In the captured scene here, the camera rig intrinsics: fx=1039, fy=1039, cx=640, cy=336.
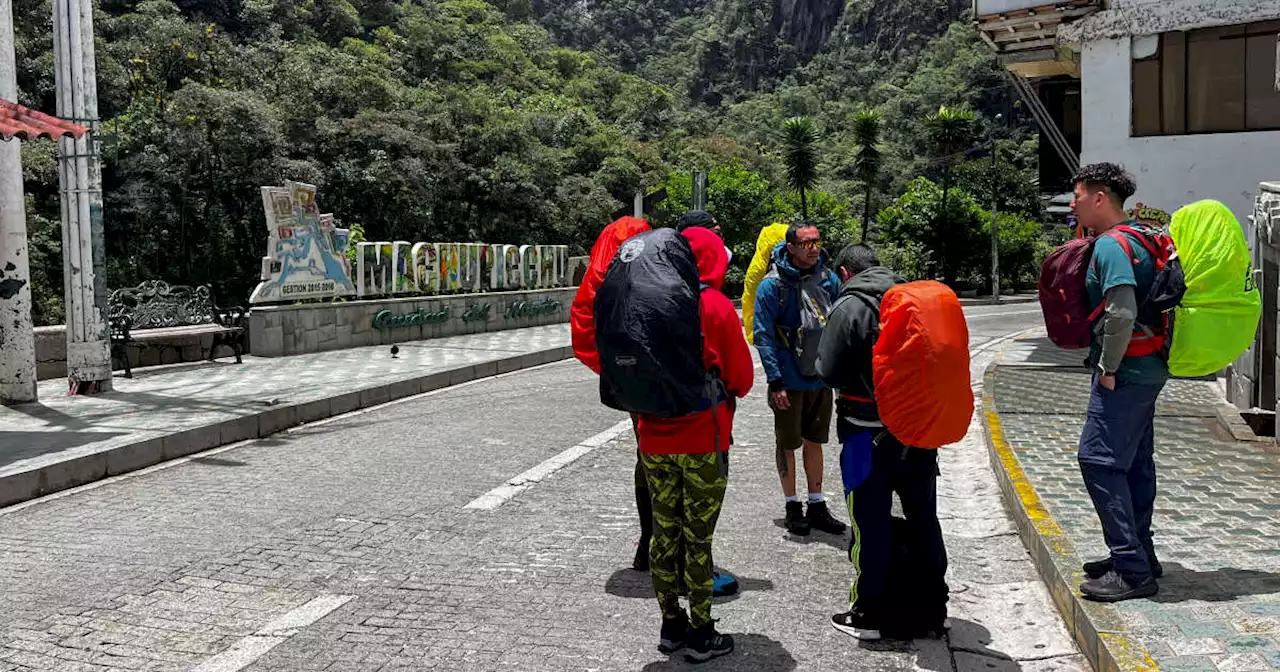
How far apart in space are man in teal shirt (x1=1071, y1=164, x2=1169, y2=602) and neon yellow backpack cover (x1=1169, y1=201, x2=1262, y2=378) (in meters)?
0.10

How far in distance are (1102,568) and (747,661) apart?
1709 mm

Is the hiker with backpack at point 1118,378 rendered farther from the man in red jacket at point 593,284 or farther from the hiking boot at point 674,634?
the man in red jacket at point 593,284

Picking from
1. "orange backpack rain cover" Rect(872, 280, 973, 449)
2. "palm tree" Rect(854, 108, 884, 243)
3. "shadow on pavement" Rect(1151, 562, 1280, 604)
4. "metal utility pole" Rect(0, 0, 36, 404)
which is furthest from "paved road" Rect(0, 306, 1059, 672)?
"palm tree" Rect(854, 108, 884, 243)

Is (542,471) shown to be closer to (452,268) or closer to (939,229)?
(452,268)

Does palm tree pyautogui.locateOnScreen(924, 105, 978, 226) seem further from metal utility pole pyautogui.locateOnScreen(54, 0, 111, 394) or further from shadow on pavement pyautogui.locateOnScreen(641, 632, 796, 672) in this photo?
shadow on pavement pyautogui.locateOnScreen(641, 632, 796, 672)

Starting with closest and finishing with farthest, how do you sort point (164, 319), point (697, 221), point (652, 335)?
point (652, 335) → point (697, 221) → point (164, 319)

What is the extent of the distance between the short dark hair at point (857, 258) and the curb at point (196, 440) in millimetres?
5812

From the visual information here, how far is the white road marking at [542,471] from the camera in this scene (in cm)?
657

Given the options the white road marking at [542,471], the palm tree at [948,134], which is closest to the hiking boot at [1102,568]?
the white road marking at [542,471]

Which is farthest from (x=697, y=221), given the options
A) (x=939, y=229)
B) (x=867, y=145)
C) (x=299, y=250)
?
(x=867, y=145)

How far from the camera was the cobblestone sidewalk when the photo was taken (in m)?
3.86

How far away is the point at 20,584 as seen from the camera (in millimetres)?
5000

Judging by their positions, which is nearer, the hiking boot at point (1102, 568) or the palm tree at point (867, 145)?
the hiking boot at point (1102, 568)

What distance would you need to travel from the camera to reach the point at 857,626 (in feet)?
14.2
